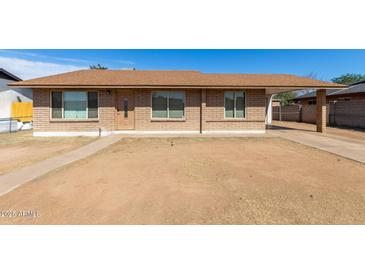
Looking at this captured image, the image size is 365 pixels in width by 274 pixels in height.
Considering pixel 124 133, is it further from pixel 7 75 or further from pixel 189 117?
pixel 7 75

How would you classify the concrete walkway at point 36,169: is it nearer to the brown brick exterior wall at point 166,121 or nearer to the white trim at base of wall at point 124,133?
the white trim at base of wall at point 124,133

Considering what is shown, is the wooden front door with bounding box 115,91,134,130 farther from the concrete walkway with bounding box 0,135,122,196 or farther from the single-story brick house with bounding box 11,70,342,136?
the concrete walkway with bounding box 0,135,122,196

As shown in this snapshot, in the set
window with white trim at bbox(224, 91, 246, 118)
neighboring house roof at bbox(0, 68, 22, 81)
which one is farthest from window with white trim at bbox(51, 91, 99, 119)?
neighboring house roof at bbox(0, 68, 22, 81)

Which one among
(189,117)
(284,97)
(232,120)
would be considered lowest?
(232,120)

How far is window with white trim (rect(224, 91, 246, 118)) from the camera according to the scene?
47.3ft

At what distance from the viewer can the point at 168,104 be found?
14.3m

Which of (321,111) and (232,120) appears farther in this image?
(321,111)

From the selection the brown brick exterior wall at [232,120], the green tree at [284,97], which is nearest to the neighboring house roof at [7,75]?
the brown brick exterior wall at [232,120]

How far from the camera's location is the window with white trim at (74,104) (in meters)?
13.7

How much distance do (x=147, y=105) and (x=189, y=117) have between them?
8.85 ft

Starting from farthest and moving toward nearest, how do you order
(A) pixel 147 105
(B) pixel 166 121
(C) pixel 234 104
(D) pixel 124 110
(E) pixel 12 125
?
1. (E) pixel 12 125
2. (C) pixel 234 104
3. (B) pixel 166 121
4. (D) pixel 124 110
5. (A) pixel 147 105

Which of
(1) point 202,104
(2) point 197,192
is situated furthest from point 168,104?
(2) point 197,192

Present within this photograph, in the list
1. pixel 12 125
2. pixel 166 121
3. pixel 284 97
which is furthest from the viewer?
pixel 284 97

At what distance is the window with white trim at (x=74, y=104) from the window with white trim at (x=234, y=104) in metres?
7.95
